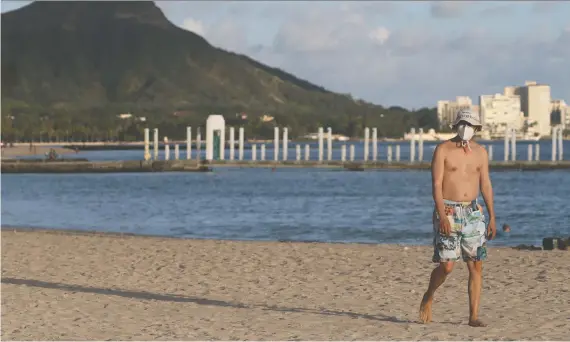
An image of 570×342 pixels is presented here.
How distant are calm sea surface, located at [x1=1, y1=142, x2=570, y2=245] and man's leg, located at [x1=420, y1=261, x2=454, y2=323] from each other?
16.4 metres

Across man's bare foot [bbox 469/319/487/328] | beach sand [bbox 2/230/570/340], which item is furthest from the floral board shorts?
man's bare foot [bbox 469/319/487/328]

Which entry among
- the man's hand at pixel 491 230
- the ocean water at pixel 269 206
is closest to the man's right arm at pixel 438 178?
the man's hand at pixel 491 230

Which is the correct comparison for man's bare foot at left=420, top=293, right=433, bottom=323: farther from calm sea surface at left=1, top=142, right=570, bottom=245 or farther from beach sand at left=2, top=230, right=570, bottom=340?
calm sea surface at left=1, top=142, right=570, bottom=245

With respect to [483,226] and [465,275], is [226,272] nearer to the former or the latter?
[465,275]

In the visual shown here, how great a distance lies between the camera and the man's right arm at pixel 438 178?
10.1 m

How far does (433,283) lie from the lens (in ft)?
35.5

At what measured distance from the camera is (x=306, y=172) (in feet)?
317

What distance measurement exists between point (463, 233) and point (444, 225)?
237mm

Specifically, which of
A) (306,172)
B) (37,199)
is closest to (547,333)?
(37,199)

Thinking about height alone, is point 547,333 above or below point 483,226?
below

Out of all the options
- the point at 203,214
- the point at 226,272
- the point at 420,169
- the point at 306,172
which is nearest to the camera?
the point at 226,272

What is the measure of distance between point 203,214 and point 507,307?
101 feet

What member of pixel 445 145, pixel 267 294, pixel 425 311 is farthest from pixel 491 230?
pixel 267 294

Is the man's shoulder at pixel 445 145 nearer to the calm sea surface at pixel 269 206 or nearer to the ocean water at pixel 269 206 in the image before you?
the calm sea surface at pixel 269 206
